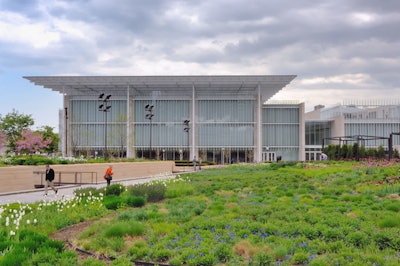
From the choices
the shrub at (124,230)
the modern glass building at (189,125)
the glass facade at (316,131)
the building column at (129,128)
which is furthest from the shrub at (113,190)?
the glass facade at (316,131)

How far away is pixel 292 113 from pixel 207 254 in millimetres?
69866

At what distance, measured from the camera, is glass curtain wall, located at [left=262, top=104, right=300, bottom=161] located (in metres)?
75.0

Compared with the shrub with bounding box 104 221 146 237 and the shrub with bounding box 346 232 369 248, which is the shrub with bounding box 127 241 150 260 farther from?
the shrub with bounding box 346 232 369 248

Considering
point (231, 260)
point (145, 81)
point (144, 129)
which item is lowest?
point (231, 260)

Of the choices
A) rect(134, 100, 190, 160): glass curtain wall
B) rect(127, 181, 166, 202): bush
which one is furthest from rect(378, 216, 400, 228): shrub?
rect(134, 100, 190, 160): glass curtain wall

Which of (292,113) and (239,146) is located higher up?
(292,113)

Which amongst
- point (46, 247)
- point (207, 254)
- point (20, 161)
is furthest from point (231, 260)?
point (20, 161)

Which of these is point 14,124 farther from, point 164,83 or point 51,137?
point 164,83

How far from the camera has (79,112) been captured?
74.3m

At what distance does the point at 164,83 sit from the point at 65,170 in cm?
3900

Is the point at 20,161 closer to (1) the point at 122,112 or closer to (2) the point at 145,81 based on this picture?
(2) the point at 145,81

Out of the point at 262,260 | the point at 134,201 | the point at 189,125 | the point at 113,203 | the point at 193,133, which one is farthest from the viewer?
the point at 189,125

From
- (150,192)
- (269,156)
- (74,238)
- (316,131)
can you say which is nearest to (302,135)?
(269,156)

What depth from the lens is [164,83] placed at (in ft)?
214
